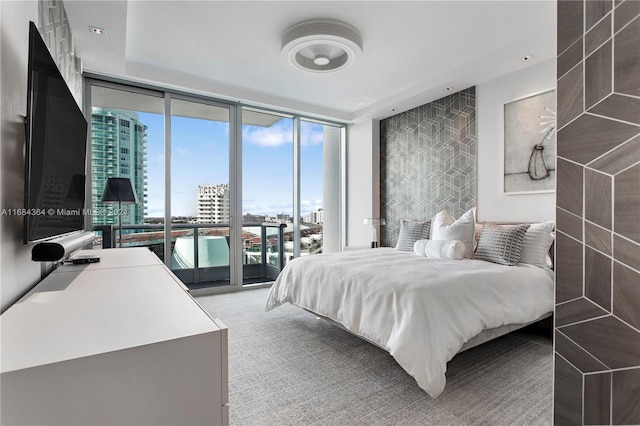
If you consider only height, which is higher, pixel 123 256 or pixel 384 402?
pixel 123 256

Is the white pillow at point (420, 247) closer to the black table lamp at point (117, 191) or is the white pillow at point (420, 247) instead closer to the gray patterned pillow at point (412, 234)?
the gray patterned pillow at point (412, 234)

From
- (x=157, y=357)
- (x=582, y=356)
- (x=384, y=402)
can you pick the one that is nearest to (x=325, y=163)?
(x=384, y=402)

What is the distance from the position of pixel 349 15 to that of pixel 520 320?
2815 mm

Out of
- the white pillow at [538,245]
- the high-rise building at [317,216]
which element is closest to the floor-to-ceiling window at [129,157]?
the high-rise building at [317,216]

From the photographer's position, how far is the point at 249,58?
360 cm

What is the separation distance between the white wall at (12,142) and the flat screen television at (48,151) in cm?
6

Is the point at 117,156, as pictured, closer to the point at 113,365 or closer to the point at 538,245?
the point at 113,365

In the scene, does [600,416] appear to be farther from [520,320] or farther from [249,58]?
[249,58]

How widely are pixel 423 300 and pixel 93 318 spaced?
66.2 inches

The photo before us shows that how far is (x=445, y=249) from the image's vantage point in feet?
10.7

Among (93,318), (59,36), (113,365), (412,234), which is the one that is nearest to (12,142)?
(93,318)

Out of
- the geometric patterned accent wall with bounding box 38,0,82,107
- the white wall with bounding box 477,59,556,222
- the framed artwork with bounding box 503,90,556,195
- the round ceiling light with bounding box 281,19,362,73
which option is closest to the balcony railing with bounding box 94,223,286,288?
the geometric patterned accent wall with bounding box 38,0,82,107

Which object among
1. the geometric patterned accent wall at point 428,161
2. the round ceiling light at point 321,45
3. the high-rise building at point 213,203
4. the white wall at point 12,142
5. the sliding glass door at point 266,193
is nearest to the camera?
the white wall at point 12,142

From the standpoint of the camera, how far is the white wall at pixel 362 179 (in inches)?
214
